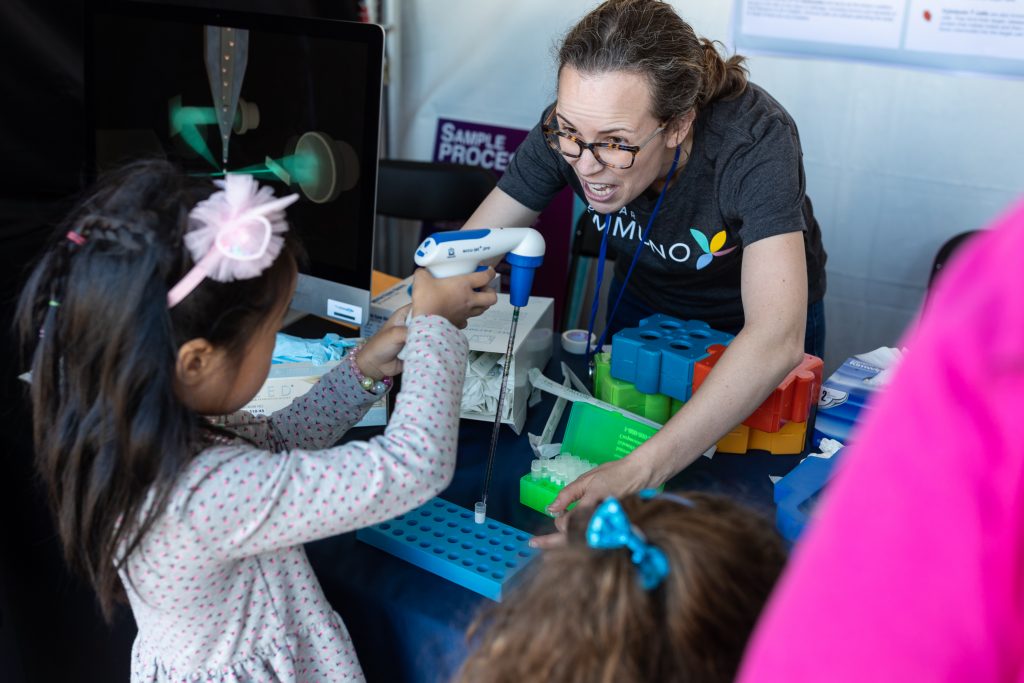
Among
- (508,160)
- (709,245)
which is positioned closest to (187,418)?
(709,245)

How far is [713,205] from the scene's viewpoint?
147cm

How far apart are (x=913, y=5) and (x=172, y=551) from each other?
2276 mm

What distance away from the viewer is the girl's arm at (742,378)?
1.15 meters

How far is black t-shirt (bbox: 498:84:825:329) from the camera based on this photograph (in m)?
1.37

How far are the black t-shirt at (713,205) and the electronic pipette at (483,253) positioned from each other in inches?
15.0

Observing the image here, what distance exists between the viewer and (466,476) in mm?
1321

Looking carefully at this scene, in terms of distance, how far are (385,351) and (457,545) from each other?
0.25 metres

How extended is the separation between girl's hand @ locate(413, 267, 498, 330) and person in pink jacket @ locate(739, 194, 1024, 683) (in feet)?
2.23

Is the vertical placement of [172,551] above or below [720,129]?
below

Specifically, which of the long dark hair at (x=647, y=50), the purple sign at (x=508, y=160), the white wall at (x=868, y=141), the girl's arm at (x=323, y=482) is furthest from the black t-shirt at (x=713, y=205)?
the purple sign at (x=508, y=160)

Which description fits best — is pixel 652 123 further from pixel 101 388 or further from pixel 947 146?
pixel 947 146

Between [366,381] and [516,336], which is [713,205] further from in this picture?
[366,381]

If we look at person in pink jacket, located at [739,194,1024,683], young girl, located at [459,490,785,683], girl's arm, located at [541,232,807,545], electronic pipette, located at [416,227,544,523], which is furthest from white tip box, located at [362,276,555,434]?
person in pink jacket, located at [739,194,1024,683]

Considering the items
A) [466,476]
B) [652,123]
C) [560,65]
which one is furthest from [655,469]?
[560,65]
